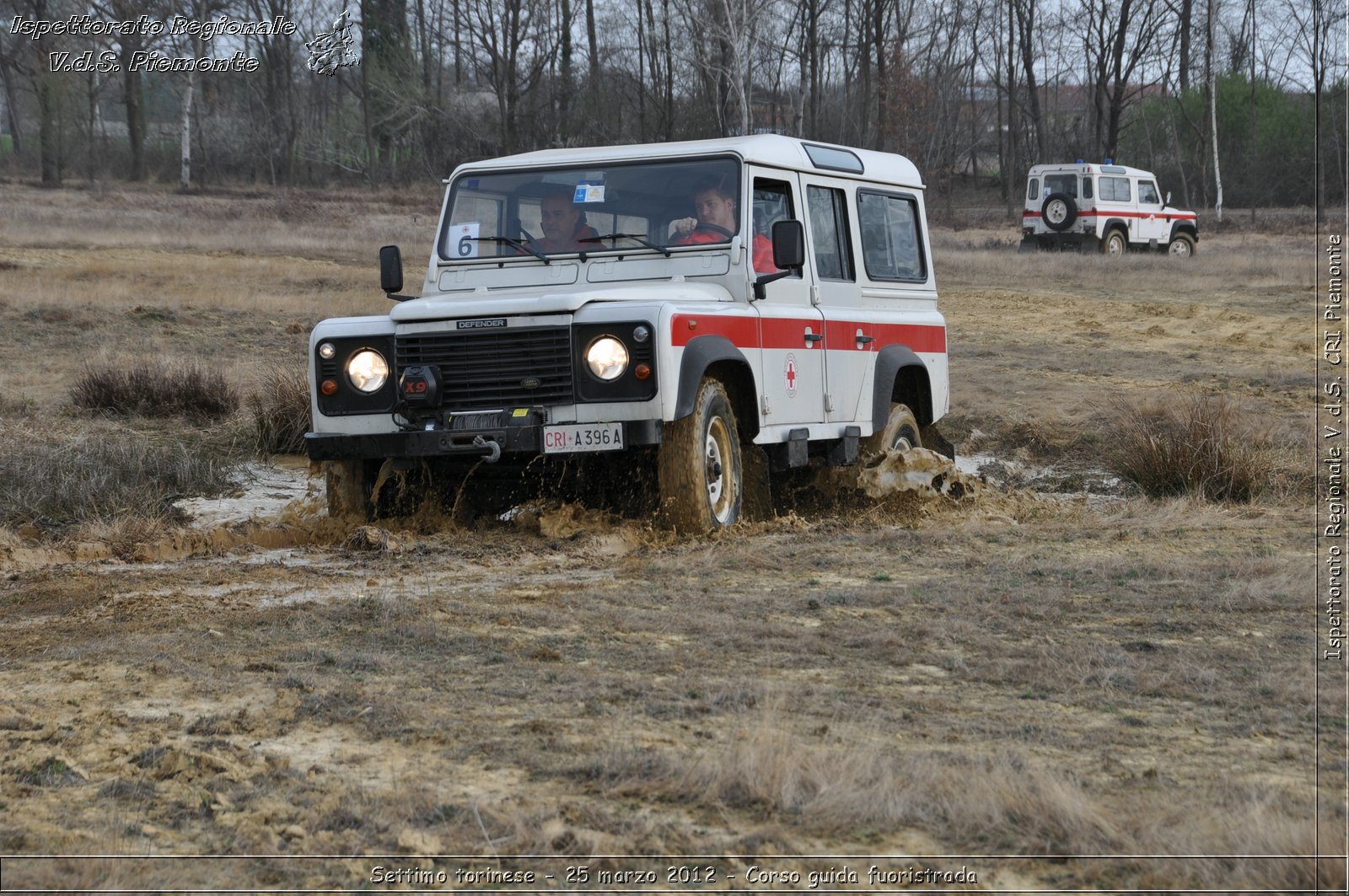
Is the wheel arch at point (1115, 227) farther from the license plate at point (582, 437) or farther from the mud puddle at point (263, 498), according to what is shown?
the license plate at point (582, 437)

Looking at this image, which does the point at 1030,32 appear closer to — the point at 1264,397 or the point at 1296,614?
the point at 1264,397

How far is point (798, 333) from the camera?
836cm

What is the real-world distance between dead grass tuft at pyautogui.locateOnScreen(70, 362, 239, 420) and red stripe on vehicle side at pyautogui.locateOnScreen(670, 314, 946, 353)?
19.2 ft

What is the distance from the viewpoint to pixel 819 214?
887 cm

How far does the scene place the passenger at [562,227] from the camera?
26.6 feet

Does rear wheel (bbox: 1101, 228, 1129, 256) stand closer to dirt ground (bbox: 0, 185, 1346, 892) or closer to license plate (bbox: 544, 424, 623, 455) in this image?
dirt ground (bbox: 0, 185, 1346, 892)

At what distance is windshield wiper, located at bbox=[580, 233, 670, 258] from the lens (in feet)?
26.3

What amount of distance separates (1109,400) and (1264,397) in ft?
5.55

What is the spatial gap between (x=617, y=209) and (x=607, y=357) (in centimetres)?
139

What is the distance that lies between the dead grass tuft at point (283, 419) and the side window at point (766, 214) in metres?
4.39

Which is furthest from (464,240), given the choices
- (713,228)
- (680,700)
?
(680,700)

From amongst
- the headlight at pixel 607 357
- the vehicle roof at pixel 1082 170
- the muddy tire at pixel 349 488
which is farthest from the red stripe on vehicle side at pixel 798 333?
the vehicle roof at pixel 1082 170

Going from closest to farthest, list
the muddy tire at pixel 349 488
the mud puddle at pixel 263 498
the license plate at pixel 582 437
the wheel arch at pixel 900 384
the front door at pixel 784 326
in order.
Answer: the license plate at pixel 582 437
the muddy tire at pixel 349 488
the front door at pixel 784 326
the mud puddle at pixel 263 498
the wheel arch at pixel 900 384

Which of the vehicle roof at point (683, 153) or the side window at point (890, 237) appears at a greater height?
the vehicle roof at point (683, 153)
